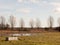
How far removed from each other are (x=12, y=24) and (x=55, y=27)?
127 feet

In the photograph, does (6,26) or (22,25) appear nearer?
(6,26)

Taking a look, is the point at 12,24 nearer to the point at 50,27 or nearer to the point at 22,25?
the point at 22,25

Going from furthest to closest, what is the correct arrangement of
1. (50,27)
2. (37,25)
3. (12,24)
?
(37,25) → (50,27) → (12,24)

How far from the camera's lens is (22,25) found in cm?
13912

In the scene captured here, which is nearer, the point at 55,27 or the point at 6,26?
the point at 6,26

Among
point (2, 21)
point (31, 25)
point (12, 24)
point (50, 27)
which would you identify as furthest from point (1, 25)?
point (50, 27)

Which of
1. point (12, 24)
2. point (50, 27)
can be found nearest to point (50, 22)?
point (50, 27)

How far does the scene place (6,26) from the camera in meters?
129

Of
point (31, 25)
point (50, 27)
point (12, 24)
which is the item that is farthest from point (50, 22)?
point (12, 24)

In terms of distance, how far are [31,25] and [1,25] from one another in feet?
83.9

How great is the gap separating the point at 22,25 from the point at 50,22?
2320 cm

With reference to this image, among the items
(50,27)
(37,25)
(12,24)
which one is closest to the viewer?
(12,24)

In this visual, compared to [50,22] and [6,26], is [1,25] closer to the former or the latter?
[6,26]

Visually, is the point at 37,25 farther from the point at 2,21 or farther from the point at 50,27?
the point at 2,21
